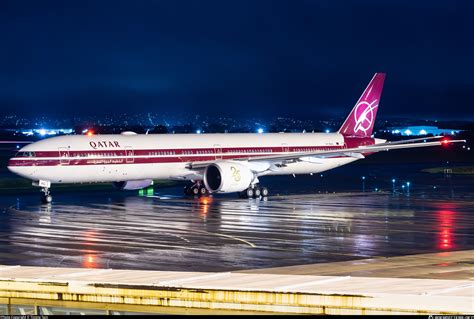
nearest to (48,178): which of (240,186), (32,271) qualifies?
(240,186)

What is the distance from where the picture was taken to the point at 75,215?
153ft

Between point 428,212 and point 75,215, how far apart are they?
55.3ft

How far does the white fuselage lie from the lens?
52.9m

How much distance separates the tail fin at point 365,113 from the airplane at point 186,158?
1.60 metres

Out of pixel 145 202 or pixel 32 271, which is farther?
pixel 145 202

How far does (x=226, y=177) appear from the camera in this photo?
54.3m

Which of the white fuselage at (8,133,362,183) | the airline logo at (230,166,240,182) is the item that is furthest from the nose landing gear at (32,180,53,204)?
the airline logo at (230,166,240,182)

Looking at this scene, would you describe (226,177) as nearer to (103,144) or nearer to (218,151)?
(218,151)

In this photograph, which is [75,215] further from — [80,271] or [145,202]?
[80,271]

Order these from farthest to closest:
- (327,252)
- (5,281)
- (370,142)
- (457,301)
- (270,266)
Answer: (370,142) → (327,252) → (270,266) → (5,281) → (457,301)

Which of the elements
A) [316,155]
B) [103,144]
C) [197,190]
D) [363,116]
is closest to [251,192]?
[197,190]

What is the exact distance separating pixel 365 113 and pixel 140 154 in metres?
19.3

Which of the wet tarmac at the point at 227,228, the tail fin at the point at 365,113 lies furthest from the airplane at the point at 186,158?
the tail fin at the point at 365,113

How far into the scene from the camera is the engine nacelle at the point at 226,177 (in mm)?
54375
